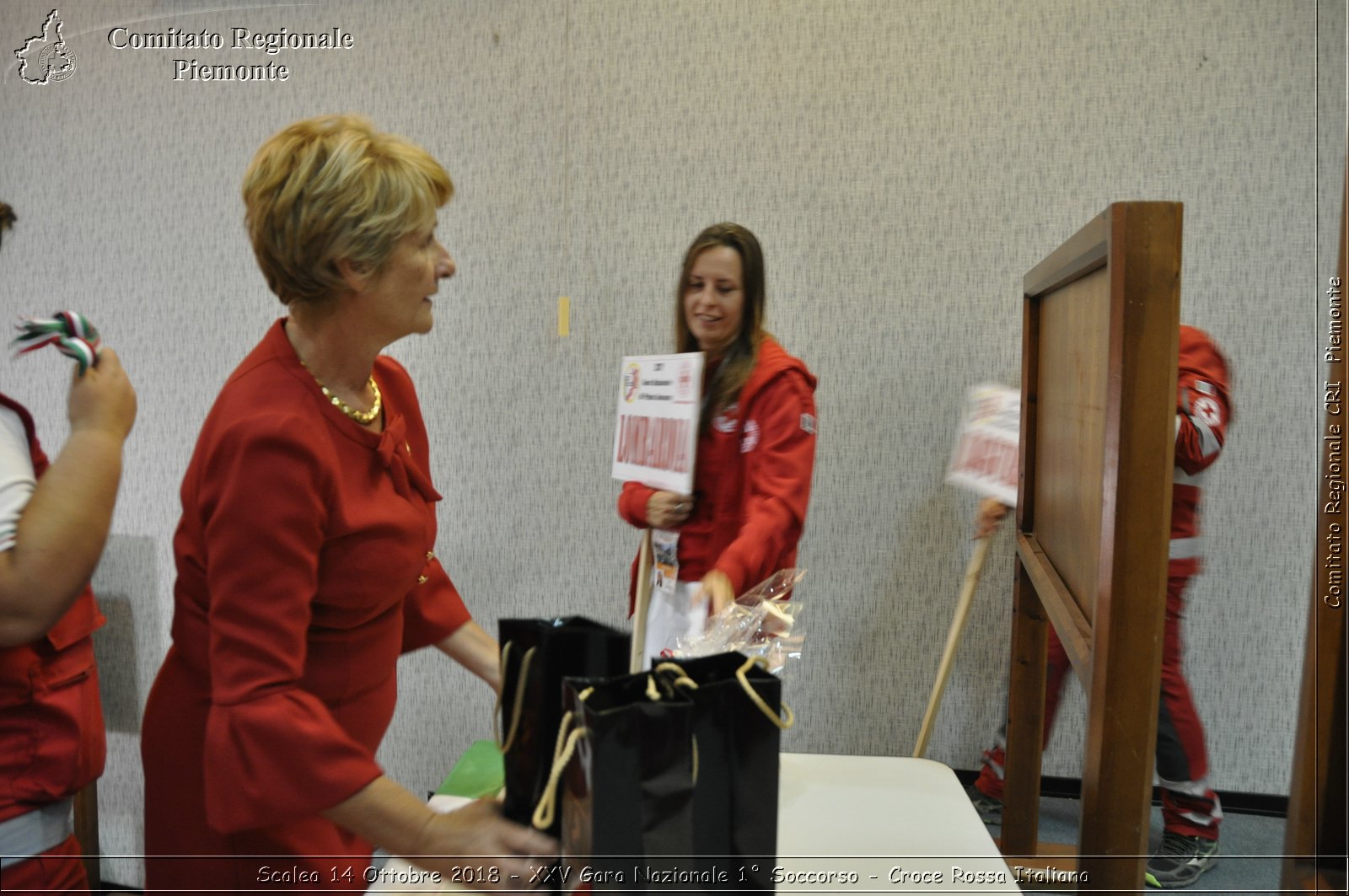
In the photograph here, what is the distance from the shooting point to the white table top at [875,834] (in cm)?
98

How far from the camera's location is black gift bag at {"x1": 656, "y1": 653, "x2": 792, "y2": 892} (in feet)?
2.64

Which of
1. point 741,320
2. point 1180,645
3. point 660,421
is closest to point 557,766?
point 660,421

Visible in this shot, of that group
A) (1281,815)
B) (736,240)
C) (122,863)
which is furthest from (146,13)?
(1281,815)

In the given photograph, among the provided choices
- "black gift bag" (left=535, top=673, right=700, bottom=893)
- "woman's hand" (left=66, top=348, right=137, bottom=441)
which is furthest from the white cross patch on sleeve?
"woman's hand" (left=66, top=348, right=137, bottom=441)

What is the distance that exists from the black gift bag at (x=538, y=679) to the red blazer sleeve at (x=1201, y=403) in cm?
178

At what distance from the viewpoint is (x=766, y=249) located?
2.69 meters

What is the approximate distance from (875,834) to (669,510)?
1.06 m

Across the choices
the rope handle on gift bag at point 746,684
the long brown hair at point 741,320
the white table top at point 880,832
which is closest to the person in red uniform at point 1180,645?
the long brown hair at point 741,320

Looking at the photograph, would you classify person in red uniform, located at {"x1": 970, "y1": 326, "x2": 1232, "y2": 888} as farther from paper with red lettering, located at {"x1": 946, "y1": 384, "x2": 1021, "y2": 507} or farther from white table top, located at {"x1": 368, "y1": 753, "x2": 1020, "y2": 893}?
white table top, located at {"x1": 368, "y1": 753, "x2": 1020, "y2": 893}

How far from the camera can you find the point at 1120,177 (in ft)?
8.36

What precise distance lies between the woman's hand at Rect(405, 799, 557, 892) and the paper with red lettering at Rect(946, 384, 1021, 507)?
131 centimetres

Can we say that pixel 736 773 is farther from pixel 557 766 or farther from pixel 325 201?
pixel 325 201

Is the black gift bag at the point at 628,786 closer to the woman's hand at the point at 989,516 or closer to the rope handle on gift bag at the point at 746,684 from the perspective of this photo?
the rope handle on gift bag at the point at 746,684

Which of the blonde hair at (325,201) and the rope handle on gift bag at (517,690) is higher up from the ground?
the blonde hair at (325,201)
